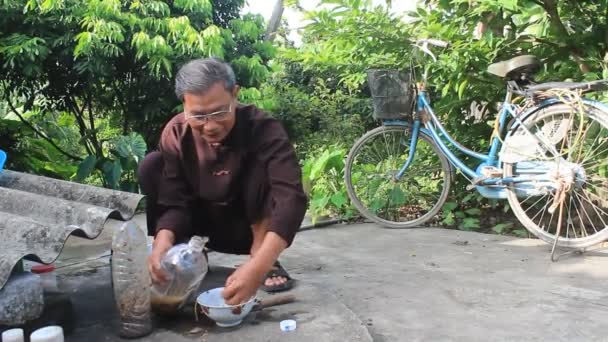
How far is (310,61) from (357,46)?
530 mm

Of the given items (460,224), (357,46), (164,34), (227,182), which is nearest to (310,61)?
(357,46)

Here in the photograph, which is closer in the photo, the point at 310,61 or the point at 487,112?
the point at 487,112

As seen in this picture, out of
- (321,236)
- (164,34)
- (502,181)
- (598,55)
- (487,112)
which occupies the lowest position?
(321,236)

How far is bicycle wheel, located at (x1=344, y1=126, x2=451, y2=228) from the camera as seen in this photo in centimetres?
404

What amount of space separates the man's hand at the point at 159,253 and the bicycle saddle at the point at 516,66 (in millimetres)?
2282

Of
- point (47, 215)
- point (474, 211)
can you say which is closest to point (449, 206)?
point (474, 211)

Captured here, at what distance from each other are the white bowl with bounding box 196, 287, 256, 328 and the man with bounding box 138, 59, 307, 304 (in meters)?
0.05

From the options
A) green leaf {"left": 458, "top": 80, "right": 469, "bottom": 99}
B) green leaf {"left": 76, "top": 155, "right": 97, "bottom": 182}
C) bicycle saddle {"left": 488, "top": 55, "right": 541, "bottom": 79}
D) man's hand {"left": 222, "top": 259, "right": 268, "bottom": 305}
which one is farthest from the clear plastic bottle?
green leaf {"left": 76, "top": 155, "right": 97, "bottom": 182}

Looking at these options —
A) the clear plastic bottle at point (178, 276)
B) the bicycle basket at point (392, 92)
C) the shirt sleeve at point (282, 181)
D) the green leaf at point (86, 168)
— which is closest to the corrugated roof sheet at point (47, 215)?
the clear plastic bottle at point (178, 276)

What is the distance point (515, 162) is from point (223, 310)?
225cm

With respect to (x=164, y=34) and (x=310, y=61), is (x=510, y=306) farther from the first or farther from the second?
(x=164, y=34)

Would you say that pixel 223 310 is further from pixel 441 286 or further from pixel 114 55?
pixel 114 55

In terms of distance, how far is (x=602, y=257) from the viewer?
2.97m

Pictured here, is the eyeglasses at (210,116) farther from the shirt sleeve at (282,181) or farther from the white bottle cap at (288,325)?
the white bottle cap at (288,325)
